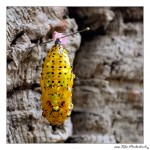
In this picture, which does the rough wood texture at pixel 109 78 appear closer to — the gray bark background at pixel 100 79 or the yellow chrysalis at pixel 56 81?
the gray bark background at pixel 100 79

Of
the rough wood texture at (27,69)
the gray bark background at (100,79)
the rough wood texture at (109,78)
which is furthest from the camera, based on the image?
the rough wood texture at (109,78)

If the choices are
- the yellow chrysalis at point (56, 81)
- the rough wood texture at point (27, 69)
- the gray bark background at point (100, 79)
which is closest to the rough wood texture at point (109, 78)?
the gray bark background at point (100, 79)

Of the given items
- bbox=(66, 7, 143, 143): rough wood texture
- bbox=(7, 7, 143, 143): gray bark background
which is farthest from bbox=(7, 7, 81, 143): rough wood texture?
bbox=(66, 7, 143, 143): rough wood texture

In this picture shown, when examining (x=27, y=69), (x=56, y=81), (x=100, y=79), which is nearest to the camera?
(x=56, y=81)

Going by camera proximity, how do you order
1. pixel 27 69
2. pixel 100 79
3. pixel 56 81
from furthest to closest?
pixel 100 79, pixel 27 69, pixel 56 81

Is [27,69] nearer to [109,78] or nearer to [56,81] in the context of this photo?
[56,81]

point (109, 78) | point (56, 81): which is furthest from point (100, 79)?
point (56, 81)

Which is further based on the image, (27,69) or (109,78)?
(109,78)

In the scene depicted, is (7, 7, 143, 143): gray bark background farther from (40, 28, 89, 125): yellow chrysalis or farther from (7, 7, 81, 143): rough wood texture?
(40, 28, 89, 125): yellow chrysalis
